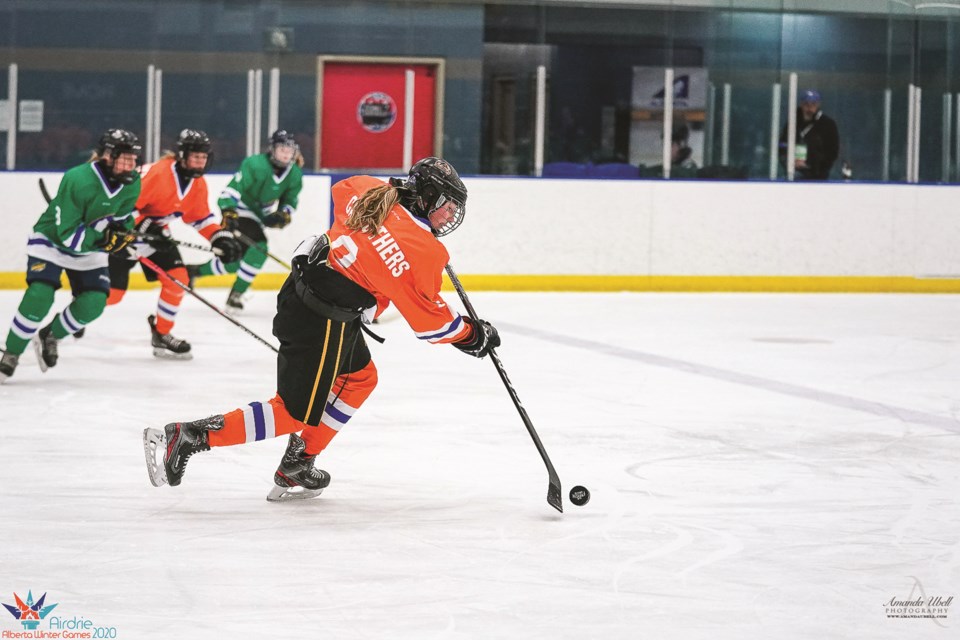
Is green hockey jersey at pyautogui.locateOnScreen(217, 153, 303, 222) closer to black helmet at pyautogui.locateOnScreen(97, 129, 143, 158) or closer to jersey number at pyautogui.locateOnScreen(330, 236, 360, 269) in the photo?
black helmet at pyautogui.locateOnScreen(97, 129, 143, 158)

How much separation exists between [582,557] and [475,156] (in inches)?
290

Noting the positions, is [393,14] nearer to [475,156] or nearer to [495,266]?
[475,156]

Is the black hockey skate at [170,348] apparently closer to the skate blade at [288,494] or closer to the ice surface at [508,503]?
the ice surface at [508,503]

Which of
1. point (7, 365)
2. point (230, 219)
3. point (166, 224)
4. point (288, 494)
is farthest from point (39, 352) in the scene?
point (288, 494)

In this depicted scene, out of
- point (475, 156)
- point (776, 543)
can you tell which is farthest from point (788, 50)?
point (776, 543)

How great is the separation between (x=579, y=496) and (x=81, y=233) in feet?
8.69

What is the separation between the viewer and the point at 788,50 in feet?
33.7

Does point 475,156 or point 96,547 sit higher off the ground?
point 475,156

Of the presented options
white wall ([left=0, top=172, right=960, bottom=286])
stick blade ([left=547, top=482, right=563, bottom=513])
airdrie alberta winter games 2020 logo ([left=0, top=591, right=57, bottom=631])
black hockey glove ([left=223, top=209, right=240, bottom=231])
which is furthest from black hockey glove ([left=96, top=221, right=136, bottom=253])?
white wall ([left=0, top=172, right=960, bottom=286])

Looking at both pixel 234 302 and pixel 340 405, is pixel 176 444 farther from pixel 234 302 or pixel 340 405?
pixel 234 302

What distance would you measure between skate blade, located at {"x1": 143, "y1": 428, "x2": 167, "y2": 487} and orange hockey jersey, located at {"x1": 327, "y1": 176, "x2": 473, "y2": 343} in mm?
613

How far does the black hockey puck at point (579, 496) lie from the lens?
3.33 metres

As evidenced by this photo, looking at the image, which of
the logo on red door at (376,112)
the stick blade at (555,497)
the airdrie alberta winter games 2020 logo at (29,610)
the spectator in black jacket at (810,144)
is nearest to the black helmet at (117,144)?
the stick blade at (555,497)

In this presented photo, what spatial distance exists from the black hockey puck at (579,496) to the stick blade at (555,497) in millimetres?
31
